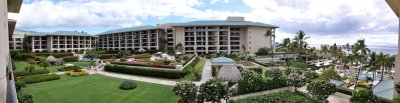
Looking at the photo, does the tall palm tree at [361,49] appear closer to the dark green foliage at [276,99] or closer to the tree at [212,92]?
the dark green foliage at [276,99]

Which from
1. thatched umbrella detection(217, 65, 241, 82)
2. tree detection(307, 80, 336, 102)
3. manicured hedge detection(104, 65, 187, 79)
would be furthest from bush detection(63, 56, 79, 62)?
tree detection(307, 80, 336, 102)

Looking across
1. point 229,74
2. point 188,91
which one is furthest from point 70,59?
point 188,91

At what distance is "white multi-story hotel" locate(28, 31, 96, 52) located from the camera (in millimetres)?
91812

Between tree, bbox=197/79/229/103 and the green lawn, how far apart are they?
12.6 feet

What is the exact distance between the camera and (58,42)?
308 feet

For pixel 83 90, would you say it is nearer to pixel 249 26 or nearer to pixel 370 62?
pixel 370 62

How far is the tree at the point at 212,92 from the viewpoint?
66.7 feet

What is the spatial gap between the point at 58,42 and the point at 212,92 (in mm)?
91238

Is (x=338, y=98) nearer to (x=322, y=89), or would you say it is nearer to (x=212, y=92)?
(x=322, y=89)

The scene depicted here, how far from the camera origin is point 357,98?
19.7 meters

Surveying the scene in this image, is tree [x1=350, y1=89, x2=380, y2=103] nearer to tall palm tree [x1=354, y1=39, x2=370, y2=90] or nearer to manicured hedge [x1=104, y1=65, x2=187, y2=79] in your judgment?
manicured hedge [x1=104, y1=65, x2=187, y2=79]

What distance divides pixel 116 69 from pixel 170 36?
Result: 54.5m

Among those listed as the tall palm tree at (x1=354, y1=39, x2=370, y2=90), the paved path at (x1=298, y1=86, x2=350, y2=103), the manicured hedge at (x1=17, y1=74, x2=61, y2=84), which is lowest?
the paved path at (x1=298, y1=86, x2=350, y2=103)

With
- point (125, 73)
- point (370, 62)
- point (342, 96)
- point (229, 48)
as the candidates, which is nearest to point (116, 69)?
point (125, 73)
